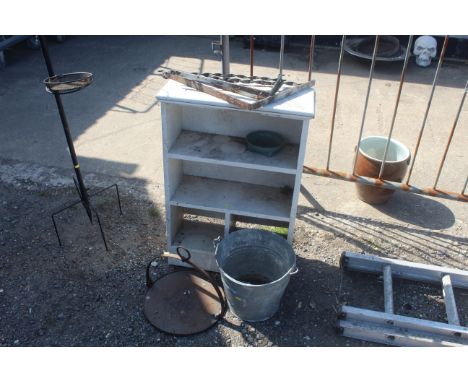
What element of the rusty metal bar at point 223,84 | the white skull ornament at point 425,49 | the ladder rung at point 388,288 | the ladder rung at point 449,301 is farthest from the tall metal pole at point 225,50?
the white skull ornament at point 425,49

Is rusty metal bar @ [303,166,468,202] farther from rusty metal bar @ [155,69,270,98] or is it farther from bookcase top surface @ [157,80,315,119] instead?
rusty metal bar @ [155,69,270,98]

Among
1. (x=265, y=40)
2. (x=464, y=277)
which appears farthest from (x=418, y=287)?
(x=265, y=40)

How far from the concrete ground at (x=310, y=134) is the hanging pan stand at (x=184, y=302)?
42.8 inches

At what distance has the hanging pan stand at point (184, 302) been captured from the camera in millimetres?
3396

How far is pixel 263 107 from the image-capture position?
3004mm

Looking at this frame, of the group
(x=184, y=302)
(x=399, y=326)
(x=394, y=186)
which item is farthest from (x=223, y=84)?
(x=399, y=326)

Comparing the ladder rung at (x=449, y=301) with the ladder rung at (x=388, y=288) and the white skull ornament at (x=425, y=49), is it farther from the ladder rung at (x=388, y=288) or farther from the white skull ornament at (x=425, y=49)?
the white skull ornament at (x=425, y=49)

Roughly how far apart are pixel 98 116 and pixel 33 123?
3.20 ft

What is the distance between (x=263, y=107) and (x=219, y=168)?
1082 millimetres

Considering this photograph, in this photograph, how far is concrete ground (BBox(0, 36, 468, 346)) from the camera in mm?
4438

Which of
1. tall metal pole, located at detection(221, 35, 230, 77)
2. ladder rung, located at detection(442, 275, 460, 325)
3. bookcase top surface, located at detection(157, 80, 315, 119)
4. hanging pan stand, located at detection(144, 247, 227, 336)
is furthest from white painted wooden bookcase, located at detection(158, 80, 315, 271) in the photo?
ladder rung, located at detection(442, 275, 460, 325)

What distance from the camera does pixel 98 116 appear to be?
6.75m

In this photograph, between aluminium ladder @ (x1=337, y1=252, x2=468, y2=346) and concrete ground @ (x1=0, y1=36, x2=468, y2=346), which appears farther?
concrete ground @ (x1=0, y1=36, x2=468, y2=346)

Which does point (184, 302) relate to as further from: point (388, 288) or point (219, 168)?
point (388, 288)
